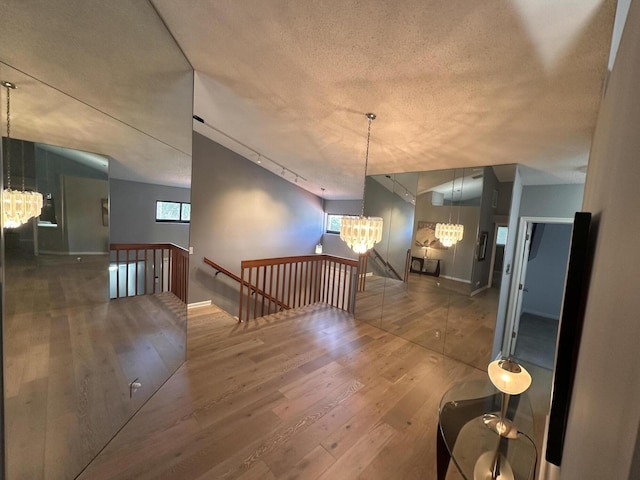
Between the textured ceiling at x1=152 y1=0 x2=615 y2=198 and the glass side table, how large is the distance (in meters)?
2.20

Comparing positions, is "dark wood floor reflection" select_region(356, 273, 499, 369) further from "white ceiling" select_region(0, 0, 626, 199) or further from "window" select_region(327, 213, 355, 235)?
"window" select_region(327, 213, 355, 235)

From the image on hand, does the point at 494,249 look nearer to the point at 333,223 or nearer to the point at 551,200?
the point at 551,200

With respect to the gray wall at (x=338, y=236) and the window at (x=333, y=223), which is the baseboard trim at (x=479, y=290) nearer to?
the gray wall at (x=338, y=236)

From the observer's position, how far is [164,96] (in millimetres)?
2135

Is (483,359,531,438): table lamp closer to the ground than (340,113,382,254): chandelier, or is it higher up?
closer to the ground

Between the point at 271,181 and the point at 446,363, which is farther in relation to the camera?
the point at 271,181

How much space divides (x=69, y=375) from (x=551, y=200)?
5037mm

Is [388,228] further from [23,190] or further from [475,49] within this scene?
[23,190]

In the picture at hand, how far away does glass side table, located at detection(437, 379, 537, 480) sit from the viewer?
129cm

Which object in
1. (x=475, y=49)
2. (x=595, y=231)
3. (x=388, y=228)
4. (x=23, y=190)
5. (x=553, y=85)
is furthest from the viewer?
(x=388, y=228)

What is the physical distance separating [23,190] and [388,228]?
Result: 3.73 m

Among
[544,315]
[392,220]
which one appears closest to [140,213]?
[392,220]

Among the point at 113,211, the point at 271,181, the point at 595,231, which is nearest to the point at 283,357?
the point at 113,211

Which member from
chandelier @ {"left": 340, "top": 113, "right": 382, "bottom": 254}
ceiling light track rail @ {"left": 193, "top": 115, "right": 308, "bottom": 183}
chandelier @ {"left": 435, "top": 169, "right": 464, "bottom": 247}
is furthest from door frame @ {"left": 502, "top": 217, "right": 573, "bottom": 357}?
ceiling light track rail @ {"left": 193, "top": 115, "right": 308, "bottom": 183}
